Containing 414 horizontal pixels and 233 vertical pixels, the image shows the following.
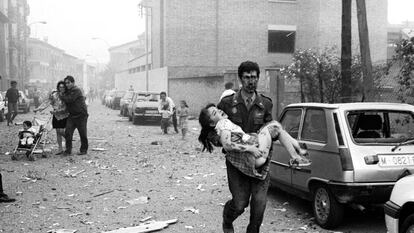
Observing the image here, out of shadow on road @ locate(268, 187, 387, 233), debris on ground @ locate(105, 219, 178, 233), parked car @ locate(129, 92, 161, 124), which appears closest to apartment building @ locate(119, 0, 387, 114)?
parked car @ locate(129, 92, 161, 124)

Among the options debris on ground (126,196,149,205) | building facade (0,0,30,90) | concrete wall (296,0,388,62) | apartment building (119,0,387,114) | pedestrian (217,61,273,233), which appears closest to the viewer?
pedestrian (217,61,273,233)

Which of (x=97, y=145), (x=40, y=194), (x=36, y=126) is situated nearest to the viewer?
(x=40, y=194)

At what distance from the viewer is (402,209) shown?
4363 mm

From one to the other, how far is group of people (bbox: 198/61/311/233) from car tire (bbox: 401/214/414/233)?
3.41ft

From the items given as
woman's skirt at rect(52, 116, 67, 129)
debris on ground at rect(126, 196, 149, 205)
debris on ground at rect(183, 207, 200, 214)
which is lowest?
debris on ground at rect(126, 196, 149, 205)

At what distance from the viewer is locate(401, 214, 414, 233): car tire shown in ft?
13.8

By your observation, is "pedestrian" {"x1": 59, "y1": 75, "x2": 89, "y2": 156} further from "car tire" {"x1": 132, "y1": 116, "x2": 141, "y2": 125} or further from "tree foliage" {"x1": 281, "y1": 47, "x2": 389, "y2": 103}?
"car tire" {"x1": 132, "y1": 116, "x2": 141, "y2": 125}

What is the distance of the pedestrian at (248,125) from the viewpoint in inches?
170

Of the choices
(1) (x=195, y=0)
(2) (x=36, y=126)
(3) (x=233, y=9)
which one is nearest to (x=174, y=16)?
(1) (x=195, y=0)

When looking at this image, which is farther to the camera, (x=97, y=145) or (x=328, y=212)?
(x=97, y=145)

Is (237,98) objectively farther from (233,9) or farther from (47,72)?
(47,72)

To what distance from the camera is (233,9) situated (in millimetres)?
31594

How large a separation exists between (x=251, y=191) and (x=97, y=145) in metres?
10.3

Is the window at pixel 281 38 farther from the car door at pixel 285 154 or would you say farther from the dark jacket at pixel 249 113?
the dark jacket at pixel 249 113
